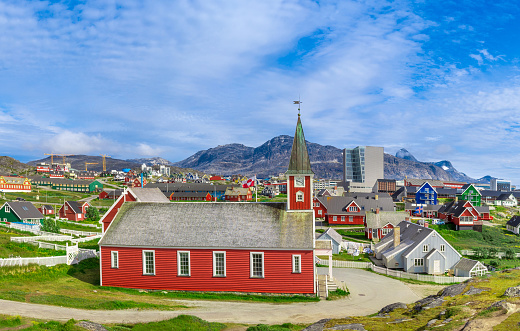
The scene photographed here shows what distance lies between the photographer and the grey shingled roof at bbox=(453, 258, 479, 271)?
41.9 meters

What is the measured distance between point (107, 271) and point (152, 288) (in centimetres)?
448

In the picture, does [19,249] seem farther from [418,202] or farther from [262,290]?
[418,202]

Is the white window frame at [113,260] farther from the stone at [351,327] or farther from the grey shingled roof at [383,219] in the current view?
the grey shingled roof at [383,219]

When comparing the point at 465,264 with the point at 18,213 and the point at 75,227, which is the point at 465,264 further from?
the point at 18,213

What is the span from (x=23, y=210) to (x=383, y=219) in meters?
65.2

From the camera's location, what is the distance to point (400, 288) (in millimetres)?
37594

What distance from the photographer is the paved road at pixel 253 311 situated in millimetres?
22375

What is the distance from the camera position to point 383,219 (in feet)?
228

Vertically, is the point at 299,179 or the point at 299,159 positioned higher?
the point at 299,159

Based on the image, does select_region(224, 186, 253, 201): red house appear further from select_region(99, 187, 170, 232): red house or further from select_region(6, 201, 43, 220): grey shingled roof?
select_region(99, 187, 170, 232): red house

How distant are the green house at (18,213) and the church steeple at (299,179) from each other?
183ft

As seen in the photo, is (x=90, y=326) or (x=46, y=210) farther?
(x=46, y=210)

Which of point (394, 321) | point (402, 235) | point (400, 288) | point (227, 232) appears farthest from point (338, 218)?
point (394, 321)

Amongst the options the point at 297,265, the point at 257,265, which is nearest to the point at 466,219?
the point at 297,265
